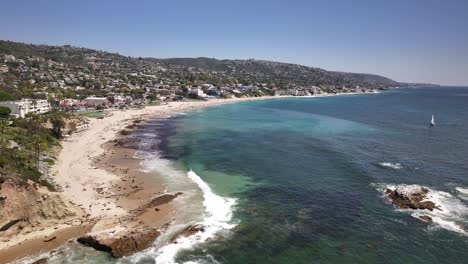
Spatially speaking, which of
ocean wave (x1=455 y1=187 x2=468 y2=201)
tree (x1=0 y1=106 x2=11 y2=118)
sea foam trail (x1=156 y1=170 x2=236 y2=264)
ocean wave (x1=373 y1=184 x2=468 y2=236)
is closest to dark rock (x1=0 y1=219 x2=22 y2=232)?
sea foam trail (x1=156 y1=170 x2=236 y2=264)

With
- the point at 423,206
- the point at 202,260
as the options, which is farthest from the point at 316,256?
the point at 423,206

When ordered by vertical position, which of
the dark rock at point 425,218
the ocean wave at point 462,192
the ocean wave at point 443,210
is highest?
the ocean wave at point 462,192

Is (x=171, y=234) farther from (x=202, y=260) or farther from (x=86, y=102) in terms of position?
(x=86, y=102)

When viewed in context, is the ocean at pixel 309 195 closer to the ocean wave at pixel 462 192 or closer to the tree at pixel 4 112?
the ocean wave at pixel 462 192

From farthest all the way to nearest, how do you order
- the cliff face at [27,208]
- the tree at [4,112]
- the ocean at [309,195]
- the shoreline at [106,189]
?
1. the tree at [4,112]
2. the shoreline at [106,189]
3. the cliff face at [27,208]
4. the ocean at [309,195]

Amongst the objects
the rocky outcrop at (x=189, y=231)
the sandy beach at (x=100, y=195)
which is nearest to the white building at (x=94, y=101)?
the sandy beach at (x=100, y=195)

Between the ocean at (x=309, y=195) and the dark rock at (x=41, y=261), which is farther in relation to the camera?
the ocean at (x=309, y=195)

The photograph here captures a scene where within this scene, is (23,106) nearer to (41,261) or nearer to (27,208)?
(27,208)
